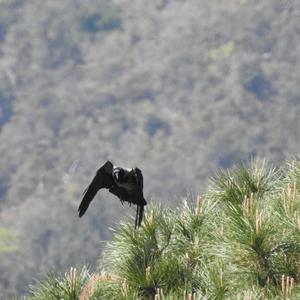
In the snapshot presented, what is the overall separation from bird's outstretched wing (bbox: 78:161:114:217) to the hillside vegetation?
0.93 m

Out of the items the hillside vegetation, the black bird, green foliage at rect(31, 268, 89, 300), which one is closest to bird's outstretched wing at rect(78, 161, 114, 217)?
the black bird

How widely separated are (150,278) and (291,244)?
1.70 metres

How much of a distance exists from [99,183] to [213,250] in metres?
2.33

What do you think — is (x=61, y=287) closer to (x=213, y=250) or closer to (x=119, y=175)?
(x=119, y=175)

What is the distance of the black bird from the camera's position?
1117 centimetres

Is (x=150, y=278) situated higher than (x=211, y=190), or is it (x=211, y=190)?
(x=211, y=190)

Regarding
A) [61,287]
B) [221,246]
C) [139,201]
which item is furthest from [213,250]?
[61,287]

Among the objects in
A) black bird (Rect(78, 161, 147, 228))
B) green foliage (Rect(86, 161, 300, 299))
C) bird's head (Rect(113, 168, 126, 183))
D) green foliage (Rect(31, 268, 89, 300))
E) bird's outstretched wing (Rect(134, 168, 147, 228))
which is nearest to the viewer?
green foliage (Rect(86, 161, 300, 299))

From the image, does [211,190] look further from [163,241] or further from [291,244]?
[291,244]

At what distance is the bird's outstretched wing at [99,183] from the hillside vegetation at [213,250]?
36.5 inches

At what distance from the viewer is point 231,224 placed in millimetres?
9492

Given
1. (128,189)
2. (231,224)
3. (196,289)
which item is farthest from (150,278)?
(128,189)

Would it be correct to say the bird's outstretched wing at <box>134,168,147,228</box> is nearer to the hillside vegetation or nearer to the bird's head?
the hillside vegetation

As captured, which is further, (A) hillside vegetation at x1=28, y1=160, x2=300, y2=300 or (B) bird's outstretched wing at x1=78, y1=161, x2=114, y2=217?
(B) bird's outstretched wing at x1=78, y1=161, x2=114, y2=217
